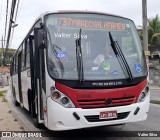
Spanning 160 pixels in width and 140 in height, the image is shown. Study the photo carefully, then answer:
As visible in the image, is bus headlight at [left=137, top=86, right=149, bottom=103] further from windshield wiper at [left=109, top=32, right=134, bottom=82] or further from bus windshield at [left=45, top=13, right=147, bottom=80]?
windshield wiper at [left=109, top=32, right=134, bottom=82]

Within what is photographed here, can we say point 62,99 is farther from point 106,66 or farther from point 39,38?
point 39,38

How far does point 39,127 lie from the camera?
29.5ft

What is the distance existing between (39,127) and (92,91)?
9.94 feet

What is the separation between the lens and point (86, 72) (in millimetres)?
6676

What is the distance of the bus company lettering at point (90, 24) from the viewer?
23.4ft

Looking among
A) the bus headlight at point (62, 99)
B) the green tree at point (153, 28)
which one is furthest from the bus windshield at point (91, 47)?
the green tree at point (153, 28)

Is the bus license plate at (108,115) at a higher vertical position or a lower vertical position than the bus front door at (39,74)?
lower

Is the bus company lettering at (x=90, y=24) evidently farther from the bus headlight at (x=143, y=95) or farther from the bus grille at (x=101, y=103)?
the bus grille at (x=101, y=103)

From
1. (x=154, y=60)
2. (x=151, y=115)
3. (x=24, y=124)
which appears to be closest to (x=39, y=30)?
(x=24, y=124)

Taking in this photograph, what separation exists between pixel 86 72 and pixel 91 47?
650 millimetres

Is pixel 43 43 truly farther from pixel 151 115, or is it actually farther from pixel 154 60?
pixel 154 60

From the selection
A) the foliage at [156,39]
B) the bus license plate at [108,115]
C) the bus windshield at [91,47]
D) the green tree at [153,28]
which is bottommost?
the foliage at [156,39]

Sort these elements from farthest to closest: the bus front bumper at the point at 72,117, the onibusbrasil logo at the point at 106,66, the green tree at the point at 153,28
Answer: the green tree at the point at 153,28
the onibusbrasil logo at the point at 106,66
the bus front bumper at the point at 72,117

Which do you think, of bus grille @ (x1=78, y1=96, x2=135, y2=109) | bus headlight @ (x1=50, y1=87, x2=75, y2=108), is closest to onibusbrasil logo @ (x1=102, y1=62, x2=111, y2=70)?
bus grille @ (x1=78, y1=96, x2=135, y2=109)
